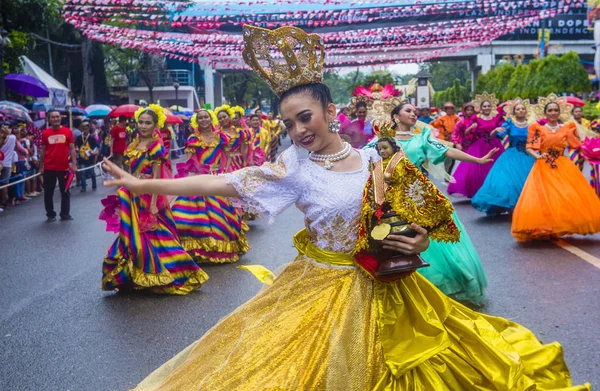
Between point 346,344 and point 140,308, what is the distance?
387cm

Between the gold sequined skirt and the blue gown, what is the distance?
7.98 m

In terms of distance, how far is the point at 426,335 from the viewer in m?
3.14

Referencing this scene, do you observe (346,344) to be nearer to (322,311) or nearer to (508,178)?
(322,311)

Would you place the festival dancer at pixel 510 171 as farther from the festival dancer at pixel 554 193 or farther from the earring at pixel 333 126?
the earring at pixel 333 126

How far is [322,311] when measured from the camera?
308 centimetres

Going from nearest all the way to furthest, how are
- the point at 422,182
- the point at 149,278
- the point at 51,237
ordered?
the point at 422,182, the point at 149,278, the point at 51,237

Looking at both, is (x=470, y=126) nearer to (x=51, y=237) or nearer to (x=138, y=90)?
(x=51, y=237)

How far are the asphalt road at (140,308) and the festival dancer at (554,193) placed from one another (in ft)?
0.77

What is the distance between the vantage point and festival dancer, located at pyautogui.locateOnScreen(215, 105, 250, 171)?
10320mm

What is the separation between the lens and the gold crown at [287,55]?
3.31m

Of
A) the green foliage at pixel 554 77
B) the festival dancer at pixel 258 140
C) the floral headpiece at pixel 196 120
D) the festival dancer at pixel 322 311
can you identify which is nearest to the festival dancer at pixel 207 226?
the floral headpiece at pixel 196 120

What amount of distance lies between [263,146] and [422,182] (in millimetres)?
13941

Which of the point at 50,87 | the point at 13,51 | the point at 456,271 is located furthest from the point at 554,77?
the point at 456,271

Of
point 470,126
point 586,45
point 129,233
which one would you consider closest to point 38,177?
point 470,126
